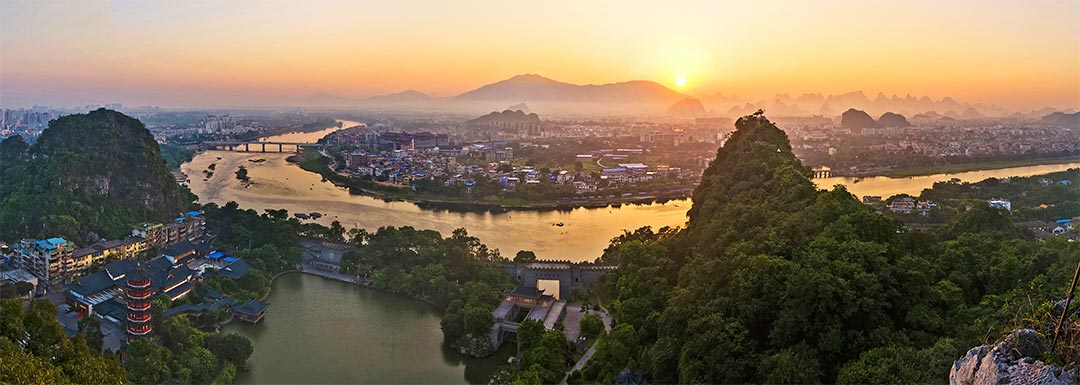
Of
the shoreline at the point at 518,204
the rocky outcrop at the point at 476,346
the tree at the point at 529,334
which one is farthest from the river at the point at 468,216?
the tree at the point at 529,334

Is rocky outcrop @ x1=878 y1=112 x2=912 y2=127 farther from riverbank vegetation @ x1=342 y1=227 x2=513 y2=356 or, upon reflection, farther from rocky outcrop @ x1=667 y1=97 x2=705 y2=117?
riverbank vegetation @ x1=342 y1=227 x2=513 y2=356

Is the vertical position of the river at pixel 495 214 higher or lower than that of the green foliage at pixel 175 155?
lower

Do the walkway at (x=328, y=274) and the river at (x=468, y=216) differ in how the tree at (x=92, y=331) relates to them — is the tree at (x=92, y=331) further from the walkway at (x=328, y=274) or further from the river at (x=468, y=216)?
the river at (x=468, y=216)

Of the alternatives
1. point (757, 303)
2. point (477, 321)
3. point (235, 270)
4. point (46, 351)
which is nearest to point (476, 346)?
point (477, 321)

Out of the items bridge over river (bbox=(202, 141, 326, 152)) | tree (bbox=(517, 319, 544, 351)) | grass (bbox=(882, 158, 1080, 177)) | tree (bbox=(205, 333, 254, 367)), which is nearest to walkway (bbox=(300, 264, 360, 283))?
tree (bbox=(205, 333, 254, 367))

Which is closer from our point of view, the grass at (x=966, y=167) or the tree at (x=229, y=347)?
the tree at (x=229, y=347)

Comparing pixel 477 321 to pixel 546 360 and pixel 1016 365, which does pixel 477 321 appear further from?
pixel 1016 365

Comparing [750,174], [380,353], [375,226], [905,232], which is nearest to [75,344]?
[380,353]

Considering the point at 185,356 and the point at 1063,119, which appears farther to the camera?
the point at 1063,119
